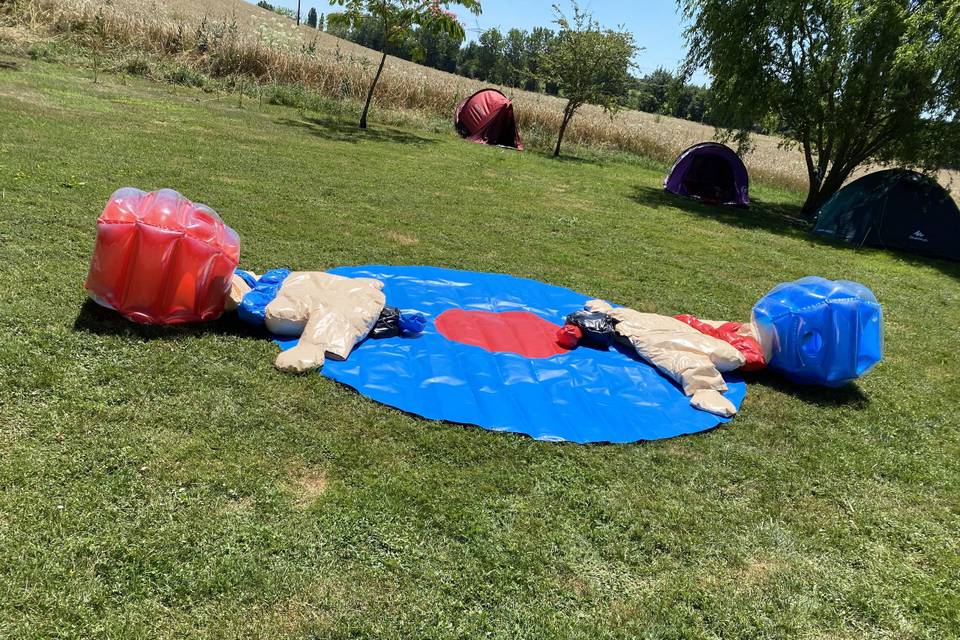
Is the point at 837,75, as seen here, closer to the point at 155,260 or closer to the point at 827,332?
the point at 827,332

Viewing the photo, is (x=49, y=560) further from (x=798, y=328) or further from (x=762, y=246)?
(x=762, y=246)

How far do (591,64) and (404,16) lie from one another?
239 inches

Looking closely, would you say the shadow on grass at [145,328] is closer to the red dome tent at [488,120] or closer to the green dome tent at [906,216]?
the green dome tent at [906,216]

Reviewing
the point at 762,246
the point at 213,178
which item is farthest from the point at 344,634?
the point at 762,246

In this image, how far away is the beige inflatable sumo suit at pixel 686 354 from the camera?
4430 millimetres

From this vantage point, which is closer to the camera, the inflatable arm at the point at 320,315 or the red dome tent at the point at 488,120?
the inflatable arm at the point at 320,315

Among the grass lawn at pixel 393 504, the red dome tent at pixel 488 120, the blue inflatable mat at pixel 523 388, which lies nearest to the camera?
the grass lawn at pixel 393 504

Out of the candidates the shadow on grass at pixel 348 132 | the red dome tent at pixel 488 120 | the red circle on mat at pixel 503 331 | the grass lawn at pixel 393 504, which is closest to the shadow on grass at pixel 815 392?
the grass lawn at pixel 393 504

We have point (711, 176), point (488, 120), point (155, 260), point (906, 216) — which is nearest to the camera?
point (155, 260)

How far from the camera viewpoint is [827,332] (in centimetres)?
464

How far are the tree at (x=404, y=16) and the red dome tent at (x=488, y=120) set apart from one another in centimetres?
346

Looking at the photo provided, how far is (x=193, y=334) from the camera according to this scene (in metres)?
4.22

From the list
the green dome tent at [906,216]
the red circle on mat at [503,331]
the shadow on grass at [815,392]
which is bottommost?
the red circle on mat at [503,331]

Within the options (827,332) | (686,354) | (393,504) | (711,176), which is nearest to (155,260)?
(393,504)
